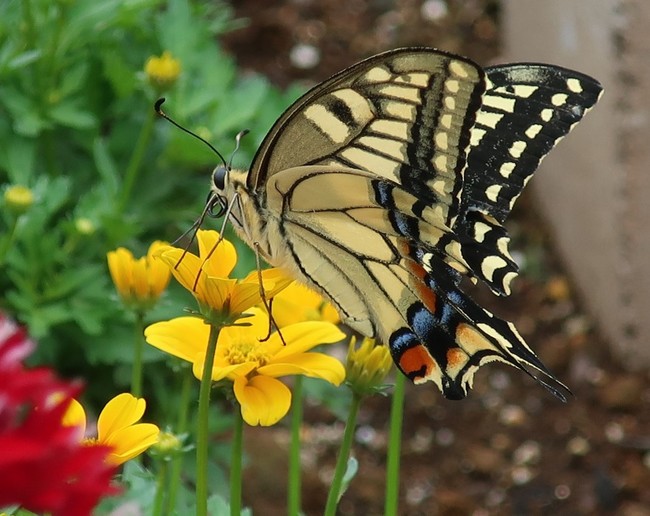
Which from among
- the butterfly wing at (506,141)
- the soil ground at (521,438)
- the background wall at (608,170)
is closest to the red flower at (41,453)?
the butterfly wing at (506,141)

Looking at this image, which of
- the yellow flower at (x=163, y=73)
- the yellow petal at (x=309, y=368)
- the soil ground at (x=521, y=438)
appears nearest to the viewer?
the yellow petal at (x=309, y=368)

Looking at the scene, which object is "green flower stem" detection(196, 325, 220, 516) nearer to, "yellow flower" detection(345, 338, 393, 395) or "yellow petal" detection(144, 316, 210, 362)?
"yellow petal" detection(144, 316, 210, 362)

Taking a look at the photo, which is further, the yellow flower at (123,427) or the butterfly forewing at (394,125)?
the butterfly forewing at (394,125)

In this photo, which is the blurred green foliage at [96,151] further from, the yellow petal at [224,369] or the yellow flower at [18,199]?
the yellow petal at [224,369]

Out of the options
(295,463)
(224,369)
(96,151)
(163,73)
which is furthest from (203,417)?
(96,151)

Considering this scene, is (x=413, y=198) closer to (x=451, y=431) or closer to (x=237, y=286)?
(x=237, y=286)

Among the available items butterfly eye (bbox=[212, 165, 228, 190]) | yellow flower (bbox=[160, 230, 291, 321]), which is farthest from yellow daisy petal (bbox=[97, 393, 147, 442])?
butterfly eye (bbox=[212, 165, 228, 190])
